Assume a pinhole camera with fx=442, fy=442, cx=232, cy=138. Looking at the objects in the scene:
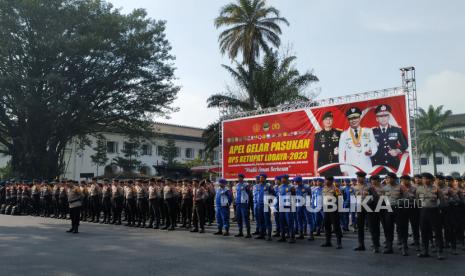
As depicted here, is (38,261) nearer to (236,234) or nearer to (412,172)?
(236,234)

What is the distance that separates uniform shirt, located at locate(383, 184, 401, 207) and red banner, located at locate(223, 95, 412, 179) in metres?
5.84

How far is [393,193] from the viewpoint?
31.8 ft

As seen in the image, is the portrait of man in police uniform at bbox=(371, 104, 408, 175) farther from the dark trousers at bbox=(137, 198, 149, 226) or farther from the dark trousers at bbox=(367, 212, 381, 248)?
the dark trousers at bbox=(137, 198, 149, 226)

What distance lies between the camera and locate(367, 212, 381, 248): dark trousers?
967 centimetres

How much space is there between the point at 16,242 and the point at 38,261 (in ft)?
10.8

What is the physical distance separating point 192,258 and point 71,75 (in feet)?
70.9

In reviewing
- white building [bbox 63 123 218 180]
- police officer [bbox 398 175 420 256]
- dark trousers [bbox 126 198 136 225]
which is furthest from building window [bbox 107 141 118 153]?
police officer [bbox 398 175 420 256]

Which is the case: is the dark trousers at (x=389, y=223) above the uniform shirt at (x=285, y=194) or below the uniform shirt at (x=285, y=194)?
below

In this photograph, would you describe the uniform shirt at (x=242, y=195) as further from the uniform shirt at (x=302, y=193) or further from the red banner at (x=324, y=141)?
the red banner at (x=324, y=141)

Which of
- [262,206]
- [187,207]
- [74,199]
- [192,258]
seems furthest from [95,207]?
[192,258]

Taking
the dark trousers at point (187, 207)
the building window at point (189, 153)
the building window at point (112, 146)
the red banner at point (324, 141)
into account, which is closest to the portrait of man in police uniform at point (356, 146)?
the red banner at point (324, 141)

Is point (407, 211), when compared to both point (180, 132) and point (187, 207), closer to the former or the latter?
point (187, 207)

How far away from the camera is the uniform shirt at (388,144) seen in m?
15.5

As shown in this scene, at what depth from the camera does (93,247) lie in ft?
34.2
